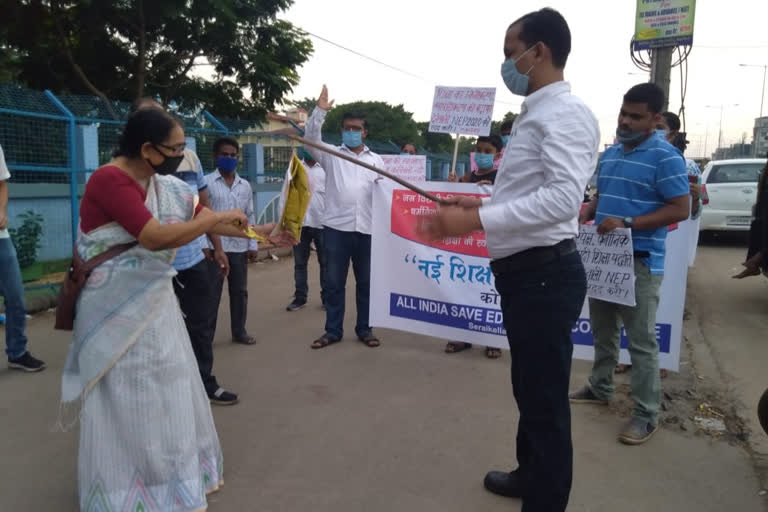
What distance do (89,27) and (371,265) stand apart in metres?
10.00

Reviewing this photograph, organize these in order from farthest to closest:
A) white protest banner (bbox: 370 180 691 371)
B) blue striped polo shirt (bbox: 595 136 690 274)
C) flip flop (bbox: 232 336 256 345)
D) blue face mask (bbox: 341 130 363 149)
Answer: flip flop (bbox: 232 336 256 345)
blue face mask (bbox: 341 130 363 149)
white protest banner (bbox: 370 180 691 371)
blue striped polo shirt (bbox: 595 136 690 274)

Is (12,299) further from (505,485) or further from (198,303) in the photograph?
(505,485)

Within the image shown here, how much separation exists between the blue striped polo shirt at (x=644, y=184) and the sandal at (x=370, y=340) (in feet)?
7.67

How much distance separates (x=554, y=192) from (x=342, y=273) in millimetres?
3391

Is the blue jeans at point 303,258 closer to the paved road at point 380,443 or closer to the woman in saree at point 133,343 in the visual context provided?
the paved road at point 380,443

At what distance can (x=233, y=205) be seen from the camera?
5.00 m

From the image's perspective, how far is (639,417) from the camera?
3.45m

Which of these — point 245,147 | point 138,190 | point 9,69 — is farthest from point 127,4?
point 138,190

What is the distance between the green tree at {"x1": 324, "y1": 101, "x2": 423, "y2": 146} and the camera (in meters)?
54.9

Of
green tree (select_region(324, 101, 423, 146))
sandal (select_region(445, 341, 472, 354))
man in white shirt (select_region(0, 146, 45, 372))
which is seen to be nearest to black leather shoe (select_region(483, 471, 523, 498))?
sandal (select_region(445, 341, 472, 354))

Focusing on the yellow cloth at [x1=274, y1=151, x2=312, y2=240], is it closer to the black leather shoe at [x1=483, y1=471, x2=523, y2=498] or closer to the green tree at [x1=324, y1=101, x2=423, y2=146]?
the black leather shoe at [x1=483, y1=471, x2=523, y2=498]

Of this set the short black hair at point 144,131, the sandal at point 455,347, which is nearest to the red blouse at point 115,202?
the short black hair at point 144,131

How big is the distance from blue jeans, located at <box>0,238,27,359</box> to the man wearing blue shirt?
4.03 meters

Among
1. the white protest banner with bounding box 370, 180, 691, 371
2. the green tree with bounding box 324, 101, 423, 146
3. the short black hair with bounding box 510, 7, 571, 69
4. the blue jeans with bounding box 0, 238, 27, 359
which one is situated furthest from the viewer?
the green tree with bounding box 324, 101, 423, 146
